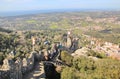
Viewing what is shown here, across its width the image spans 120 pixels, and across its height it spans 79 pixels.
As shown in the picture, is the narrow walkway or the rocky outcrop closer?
the rocky outcrop

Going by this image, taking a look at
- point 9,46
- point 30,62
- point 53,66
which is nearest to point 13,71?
point 30,62

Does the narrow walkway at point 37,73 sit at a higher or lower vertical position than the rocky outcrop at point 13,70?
lower

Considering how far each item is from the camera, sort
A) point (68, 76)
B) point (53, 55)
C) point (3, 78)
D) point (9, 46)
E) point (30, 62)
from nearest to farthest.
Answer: point (3, 78) < point (68, 76) < point (30, 62) < point (53, 55) < point (9, 46)

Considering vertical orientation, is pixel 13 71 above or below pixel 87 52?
above

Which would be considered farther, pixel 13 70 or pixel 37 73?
pixel 37 73

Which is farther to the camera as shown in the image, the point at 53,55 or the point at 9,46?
the point at 9,46

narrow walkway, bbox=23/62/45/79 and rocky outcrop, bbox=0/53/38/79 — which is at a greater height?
rocky outcrop, bbox=0/53/38/79

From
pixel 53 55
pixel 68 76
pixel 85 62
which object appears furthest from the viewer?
pixel 53 55

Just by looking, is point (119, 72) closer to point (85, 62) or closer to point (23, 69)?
point (85, 62)

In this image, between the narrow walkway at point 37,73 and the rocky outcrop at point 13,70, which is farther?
the narrow walkway at point 37,73

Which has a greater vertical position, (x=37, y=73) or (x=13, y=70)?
(x=13, y=70)

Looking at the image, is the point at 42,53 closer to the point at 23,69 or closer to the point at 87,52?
the point at 23,69
